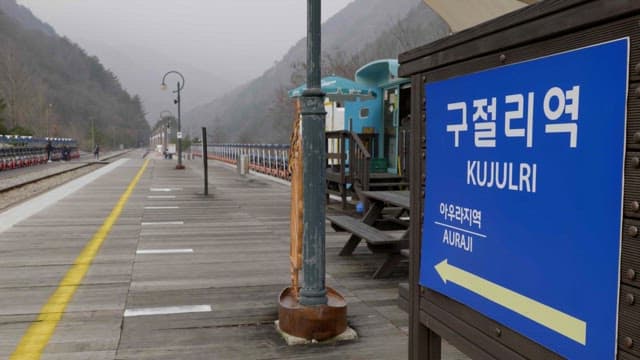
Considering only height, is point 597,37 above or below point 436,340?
above

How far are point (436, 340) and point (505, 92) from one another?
1288mm

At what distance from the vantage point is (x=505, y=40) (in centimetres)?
195

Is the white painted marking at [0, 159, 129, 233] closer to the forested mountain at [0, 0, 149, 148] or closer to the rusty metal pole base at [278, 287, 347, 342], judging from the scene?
the rusty metal pole base at [278, 287, 347, 342]

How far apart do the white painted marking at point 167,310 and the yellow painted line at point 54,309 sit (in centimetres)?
55

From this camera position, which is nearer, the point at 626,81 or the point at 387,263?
the point at 626,81

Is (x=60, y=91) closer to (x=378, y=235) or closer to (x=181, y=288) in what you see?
(x=181, y=288)

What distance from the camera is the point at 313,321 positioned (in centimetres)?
401

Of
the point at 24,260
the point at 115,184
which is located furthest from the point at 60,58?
the point at 24,260

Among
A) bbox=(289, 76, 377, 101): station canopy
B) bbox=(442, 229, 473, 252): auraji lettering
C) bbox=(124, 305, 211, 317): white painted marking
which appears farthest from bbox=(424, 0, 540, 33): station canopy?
bbox=(289, 76, 377, 101): station canopy

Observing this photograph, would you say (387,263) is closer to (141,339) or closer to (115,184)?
(141,339)

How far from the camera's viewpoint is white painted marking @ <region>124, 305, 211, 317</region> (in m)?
4.57

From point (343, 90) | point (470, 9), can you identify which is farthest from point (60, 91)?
point (470, 9)

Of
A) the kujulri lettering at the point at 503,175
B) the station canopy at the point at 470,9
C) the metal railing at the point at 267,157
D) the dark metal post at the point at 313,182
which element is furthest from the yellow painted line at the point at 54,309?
the metal railing at the point at 267,157

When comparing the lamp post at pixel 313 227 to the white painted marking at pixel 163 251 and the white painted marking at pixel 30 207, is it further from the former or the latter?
the white painted marking at pixel 30 207
